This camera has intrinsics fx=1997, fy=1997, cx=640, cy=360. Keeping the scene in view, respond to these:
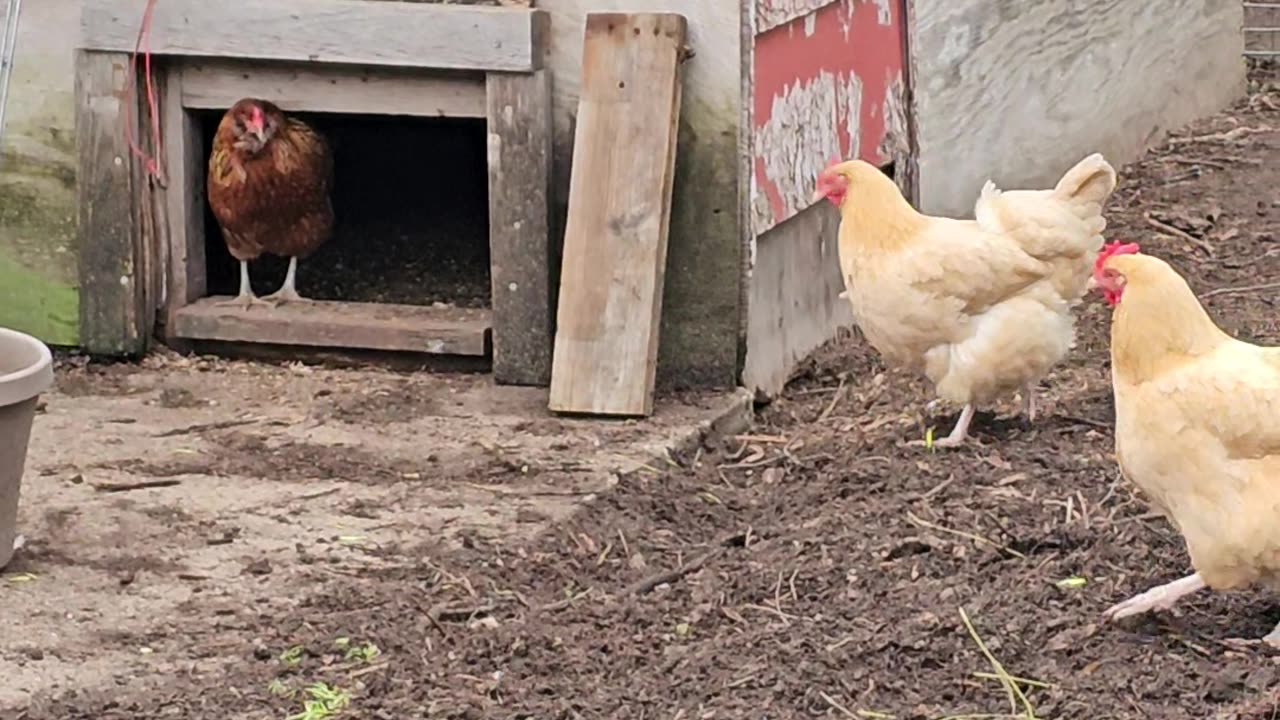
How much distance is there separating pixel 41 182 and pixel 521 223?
1677 mm

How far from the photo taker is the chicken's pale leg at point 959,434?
18.6ft

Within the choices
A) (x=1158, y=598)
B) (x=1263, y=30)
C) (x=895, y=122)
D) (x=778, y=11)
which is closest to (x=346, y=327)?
(x=778, y=11)

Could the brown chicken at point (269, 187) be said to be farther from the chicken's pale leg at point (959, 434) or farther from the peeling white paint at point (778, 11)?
the chicken's pale leg at point (959, 434)

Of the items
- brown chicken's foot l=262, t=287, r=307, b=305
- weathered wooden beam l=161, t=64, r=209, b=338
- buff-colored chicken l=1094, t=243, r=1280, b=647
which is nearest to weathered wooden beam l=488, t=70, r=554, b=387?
brown chicken's foot l=262, t=287, r=307, b=305

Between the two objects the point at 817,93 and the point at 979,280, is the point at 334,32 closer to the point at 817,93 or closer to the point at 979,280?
the point at 817,93

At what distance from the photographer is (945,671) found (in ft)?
13.3

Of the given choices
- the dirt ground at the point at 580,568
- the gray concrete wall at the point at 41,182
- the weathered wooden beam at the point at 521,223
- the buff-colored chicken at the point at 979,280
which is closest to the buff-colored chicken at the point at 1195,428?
the dirt ground at the point at 580,568

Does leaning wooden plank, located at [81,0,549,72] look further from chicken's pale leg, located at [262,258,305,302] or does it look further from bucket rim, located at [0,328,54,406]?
bucket rim, located at [0,328,54,406]

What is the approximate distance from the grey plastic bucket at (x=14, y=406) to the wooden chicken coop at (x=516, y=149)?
181 centimetres

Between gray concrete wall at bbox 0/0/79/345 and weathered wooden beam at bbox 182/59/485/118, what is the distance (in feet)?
1.36

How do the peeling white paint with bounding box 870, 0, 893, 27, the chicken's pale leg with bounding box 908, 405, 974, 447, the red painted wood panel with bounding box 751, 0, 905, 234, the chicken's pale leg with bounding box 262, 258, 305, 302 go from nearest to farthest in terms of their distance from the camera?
the chicken's pale leg with bounding box 908, 405, 974, 447 < the red painted wood panel with bounding box 751, 0, 905, 234 < the chicken's pale leg with bounding box 262, 258, 305, 302 < the peeling white paint with bounding box 870, 0, 893, 27

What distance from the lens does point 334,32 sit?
6.26 meters

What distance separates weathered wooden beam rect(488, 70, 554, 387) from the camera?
616 cm

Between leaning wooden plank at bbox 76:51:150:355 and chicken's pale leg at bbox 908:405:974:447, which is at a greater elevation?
leaning wooden plank at bbox 76:51:150:355
